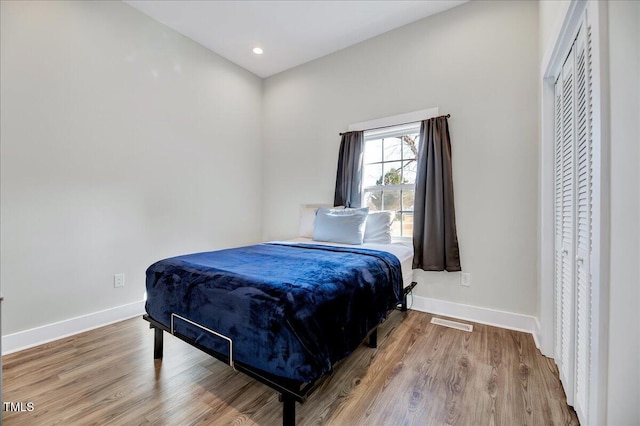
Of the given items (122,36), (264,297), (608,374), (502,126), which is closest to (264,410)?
(264,297)

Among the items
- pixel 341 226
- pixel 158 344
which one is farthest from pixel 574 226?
pixel 158 344

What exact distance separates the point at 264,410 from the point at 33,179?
240cm

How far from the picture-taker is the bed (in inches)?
46.9

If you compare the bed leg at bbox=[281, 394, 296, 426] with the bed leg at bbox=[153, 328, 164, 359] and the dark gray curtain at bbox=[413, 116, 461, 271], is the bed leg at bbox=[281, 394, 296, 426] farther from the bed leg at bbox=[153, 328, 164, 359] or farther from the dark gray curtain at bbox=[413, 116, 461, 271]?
the dark gray curtain at bbox=[413, 116, 461, 271]

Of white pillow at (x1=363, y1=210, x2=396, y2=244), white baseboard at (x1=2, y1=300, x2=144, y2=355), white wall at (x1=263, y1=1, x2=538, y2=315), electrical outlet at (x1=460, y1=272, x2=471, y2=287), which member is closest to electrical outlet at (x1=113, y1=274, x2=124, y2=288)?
white baseboard at (x1=2, y1=300, x2=144, y2=355)

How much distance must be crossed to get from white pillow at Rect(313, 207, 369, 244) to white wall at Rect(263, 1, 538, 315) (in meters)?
0.84

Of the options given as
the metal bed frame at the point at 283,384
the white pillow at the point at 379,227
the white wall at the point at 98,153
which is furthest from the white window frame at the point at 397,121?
the metal bed frame at the point at 283,384

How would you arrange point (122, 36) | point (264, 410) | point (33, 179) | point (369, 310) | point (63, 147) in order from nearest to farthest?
point (264, 410) < point (369, 310) < point (33, 179) < point (63, 147) < point (122, 36)

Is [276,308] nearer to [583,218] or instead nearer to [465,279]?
[583,218]

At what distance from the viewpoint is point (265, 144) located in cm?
411

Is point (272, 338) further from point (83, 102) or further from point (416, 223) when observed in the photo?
point (83, 102)

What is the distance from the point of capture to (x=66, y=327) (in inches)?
88.3

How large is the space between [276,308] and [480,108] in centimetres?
253

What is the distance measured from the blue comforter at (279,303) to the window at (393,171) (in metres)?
1.14
